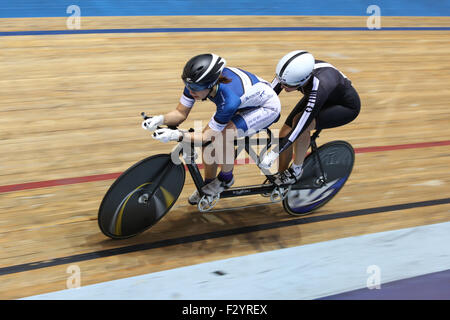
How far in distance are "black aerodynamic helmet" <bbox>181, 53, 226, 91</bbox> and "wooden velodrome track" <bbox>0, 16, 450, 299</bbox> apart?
93 centimetres

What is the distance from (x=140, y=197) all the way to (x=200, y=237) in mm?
469

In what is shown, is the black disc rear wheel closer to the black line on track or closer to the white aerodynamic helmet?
the black line on track

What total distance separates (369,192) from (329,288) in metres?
1.27

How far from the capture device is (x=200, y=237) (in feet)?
10.1

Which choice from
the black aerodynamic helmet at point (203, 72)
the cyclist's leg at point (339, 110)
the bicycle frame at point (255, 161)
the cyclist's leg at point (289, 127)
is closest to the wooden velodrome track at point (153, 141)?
the bicycle frame at point (255, 161)

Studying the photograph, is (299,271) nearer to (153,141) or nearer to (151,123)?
(151,123)

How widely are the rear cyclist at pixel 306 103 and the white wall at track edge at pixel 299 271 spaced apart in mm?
511

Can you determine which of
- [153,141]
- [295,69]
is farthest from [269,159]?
[153,141]

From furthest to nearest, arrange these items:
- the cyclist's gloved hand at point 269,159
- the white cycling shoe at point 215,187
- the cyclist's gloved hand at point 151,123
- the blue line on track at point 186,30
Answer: the blue line on track at point 186,30 → the white cycling shoe at point 215,187 → the cyclist's gloved hand at point 269,159 → the cyclist's gloved hand at point 151,123

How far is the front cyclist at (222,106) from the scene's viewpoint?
260 centimetres

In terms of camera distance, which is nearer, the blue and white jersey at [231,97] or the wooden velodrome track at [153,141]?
the blue and white jersey at [231,97]

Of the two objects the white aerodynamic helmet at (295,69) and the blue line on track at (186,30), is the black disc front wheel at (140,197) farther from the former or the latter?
the blue line on track at (186,30)

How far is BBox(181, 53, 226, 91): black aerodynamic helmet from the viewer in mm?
2578

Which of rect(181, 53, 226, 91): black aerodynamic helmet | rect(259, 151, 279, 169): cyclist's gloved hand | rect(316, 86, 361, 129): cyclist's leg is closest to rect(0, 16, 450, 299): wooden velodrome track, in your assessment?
rect(259, 151, 279, 169): cyclist's gloved hand
